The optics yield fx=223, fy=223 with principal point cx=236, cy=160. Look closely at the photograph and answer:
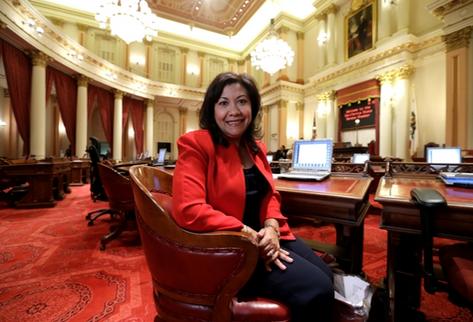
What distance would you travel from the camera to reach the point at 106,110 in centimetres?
1165

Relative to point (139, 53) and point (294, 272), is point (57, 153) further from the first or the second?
point (294, 272)

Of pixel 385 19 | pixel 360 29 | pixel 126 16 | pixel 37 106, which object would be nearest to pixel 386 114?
pixel 385 19

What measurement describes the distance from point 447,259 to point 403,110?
29.2 ft

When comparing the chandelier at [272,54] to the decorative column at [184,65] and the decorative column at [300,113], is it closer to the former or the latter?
the decorative column at [300,113]

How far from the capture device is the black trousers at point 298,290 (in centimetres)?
83

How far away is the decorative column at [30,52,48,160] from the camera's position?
7152 millimetres

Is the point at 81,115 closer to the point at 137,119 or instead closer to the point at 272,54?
the point at 137,119

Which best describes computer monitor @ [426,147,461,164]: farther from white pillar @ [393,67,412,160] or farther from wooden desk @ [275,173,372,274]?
white pillar @ [393,67,412,160]

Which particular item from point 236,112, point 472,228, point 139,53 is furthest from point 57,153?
point 472,228

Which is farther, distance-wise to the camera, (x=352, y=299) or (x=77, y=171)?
(x=77, y=171)

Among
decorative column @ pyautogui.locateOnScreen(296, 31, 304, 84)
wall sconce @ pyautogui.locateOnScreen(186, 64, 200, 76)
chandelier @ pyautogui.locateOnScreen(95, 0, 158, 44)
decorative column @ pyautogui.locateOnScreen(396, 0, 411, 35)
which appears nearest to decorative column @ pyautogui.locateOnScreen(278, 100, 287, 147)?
decorative column @ pyautogui.locateOnScreen(296, 31, 304, 84)

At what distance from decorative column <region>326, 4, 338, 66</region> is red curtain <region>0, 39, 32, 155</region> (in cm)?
1201

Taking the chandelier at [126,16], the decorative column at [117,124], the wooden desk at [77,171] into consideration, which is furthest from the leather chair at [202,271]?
the decorative column at [117,124]

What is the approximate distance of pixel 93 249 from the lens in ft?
8.67
